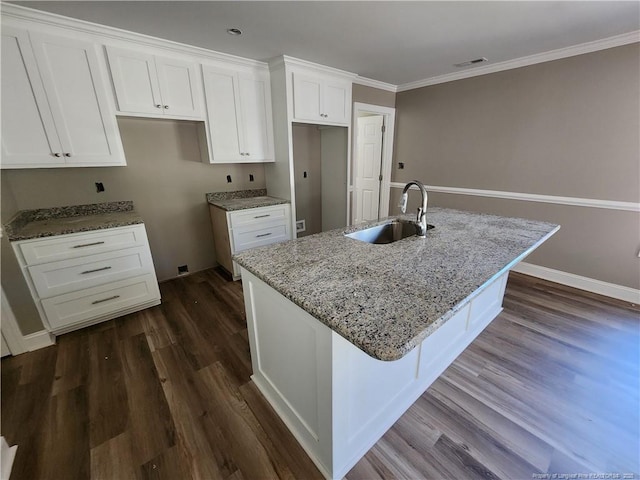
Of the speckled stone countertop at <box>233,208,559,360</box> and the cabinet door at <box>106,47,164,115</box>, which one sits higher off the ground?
the cabinet door at <box>106,47,164,115</box>

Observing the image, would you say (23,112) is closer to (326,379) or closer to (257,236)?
(257,236)

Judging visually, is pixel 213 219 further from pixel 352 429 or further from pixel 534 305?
pixel 534 305

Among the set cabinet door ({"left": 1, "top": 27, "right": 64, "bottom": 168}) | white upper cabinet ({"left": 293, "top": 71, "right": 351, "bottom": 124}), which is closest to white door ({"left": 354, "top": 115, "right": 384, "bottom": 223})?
white upper cabinet ({"left": 293, "top": 71, "right": 351, "bottom": 124})

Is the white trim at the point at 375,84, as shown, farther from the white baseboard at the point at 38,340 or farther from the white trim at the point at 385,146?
the white baseboard at the point at 38,340

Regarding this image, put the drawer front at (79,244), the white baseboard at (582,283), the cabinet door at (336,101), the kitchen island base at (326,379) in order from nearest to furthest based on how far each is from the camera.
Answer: the kitchen island base at (326,379) < the drawer front at (79,244) < the white baseboard at (582,283) < the cabinet door at (336,101)

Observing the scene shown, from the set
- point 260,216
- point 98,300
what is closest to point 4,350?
point 98,300

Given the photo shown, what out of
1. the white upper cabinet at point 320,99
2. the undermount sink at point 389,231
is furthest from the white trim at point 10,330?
the white upper cabinet at point 320,99

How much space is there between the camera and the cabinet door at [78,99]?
189 centimetres

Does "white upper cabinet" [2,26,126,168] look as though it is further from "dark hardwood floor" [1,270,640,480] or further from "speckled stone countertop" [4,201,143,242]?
"dark hardwood floor" [1,270,640,480]

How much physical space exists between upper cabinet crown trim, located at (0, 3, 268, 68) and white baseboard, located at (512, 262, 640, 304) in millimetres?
3814

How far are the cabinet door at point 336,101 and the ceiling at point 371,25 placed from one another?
1.38 ft

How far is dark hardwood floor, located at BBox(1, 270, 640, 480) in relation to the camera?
4.08 feet

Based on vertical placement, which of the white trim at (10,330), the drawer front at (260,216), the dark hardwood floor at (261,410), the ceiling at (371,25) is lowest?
the dark hardwood floor at (261,410)

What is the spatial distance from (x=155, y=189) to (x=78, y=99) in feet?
3.04
